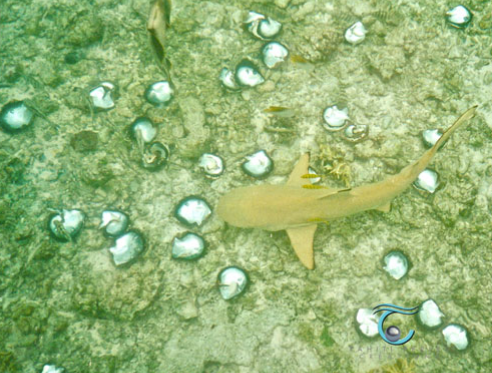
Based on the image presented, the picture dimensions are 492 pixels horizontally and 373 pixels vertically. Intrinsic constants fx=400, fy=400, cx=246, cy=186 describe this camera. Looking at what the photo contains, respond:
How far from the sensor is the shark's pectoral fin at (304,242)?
171 inches

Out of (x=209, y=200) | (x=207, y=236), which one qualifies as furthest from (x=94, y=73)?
(x=207, y=236)

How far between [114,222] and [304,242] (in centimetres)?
212

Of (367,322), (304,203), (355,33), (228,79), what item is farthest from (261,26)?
(367,322)

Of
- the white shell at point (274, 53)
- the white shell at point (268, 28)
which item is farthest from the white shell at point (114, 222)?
the white shell at point (268, 28)

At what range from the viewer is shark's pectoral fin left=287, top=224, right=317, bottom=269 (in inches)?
171

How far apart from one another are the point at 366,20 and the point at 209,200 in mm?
3204

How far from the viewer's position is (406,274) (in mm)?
4590

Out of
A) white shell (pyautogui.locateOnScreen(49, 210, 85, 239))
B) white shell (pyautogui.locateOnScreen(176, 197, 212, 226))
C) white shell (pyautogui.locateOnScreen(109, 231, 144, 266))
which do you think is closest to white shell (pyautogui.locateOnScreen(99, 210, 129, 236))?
white shell (pyautogui.locateOnScreen(109, 231, 144, 266))

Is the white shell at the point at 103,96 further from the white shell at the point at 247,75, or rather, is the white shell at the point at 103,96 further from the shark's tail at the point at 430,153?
the shark's tail at the point at 430,153

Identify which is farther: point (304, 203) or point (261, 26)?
point (261, 26)

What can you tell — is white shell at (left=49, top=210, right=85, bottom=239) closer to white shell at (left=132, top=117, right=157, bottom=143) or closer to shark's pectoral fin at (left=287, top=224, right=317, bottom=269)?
white shell at (left=132, top=117, right=157, bottom=143)

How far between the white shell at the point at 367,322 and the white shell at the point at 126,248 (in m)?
2.53

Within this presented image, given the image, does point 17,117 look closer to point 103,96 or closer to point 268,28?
point 103,96

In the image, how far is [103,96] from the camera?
16.1ft
